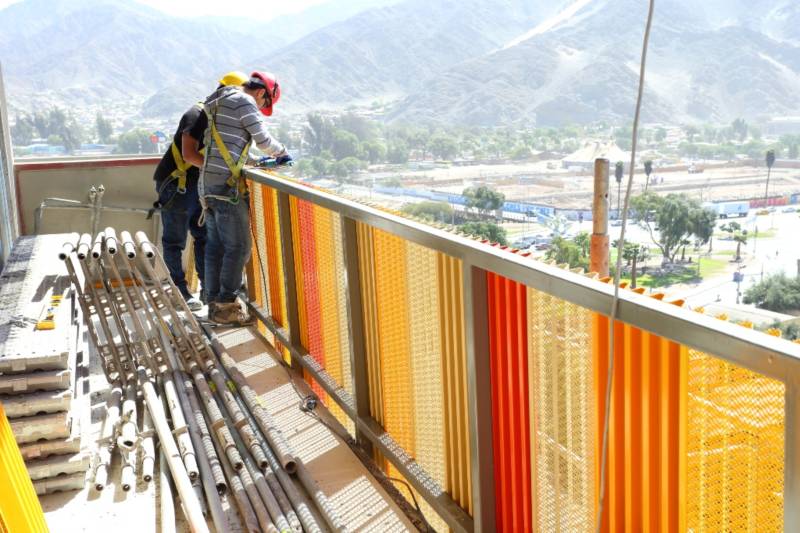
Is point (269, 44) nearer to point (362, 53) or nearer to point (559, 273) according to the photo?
point (362, 53)

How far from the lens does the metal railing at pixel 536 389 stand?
5.05 ft

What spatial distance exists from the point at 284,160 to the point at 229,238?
2.24ft

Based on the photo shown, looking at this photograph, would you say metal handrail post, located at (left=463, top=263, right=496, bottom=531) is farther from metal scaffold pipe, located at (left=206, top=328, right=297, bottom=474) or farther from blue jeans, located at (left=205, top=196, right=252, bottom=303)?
blue jeans, located at (left=205, top=196, right=252, bottom=303)

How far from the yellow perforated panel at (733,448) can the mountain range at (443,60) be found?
187 ft

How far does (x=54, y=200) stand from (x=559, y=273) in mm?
7210

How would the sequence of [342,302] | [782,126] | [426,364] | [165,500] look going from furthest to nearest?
[782,126], [342,302], [165,500], [426,364]

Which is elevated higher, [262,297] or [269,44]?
[269,44]

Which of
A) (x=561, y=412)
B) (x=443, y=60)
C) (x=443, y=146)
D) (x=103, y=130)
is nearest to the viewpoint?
(x=561, y=412)

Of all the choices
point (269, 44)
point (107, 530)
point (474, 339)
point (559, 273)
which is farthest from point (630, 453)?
point (269, 44)

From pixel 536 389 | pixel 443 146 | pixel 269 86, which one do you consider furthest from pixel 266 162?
pixel 443 146

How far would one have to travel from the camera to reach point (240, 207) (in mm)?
5770

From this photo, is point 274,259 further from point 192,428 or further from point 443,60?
point 443,60

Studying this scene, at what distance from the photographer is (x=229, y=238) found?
18.8 feet

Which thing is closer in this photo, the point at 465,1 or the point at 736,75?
the point at 736,75
